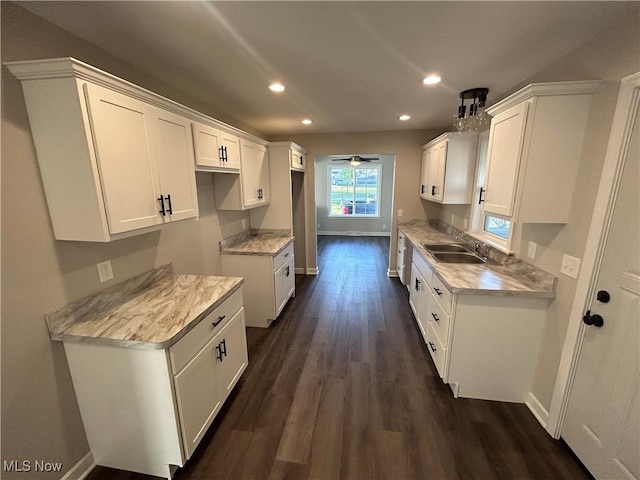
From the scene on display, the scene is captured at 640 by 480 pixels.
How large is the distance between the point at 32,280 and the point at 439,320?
8.89 feet

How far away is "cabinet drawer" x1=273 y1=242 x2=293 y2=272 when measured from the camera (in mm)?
3145

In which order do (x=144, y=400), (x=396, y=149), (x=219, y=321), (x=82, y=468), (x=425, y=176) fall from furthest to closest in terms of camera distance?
(x=396, y=149) → (x=425, y=176) → (x=219, y=321) → (x=82, y=468) → (x=144, y=400)

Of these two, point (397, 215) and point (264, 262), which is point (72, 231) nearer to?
point (264, 262)

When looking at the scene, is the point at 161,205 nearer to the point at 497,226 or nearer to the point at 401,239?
Result: the point at 497,226

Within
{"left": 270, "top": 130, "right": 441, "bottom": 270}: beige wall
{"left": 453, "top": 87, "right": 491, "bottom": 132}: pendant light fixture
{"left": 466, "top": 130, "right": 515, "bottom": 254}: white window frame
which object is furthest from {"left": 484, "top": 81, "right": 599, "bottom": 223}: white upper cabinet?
{"left": 270, "top": 130, "right": 441, "bottom": 270}: beige wall

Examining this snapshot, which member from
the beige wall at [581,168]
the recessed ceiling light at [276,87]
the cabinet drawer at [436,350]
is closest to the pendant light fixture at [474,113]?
the beige wall at [581,168]

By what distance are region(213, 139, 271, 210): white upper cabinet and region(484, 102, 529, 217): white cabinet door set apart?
2.35 m

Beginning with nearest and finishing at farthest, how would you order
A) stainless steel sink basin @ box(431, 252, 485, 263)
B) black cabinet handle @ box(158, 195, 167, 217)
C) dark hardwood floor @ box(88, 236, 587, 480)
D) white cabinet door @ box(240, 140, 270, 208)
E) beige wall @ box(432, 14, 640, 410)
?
beige wall @ box(432, 14, 640, 410) < dark hardwood floor @ box(88, 236, 587, 480) < black cabinet handle @ box(158, 195, 167, 217) < stainless steel sink basin @ box(431, 252, 485, 263) < white cabinet door @ box(240, 140, 270, 208)

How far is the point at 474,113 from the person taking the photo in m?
2.56

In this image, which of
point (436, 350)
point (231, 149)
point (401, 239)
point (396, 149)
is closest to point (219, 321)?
point (231, 149)

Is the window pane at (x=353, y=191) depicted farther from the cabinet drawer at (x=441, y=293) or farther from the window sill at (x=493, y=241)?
the cabinet drawer at (x=441, y=293)

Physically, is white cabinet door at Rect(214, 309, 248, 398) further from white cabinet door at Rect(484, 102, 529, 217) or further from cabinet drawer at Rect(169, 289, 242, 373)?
white cabinet door at Rect(484, 102, 529, 217)

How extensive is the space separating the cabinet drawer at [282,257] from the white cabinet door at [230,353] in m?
1.01

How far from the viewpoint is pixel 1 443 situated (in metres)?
1.22
